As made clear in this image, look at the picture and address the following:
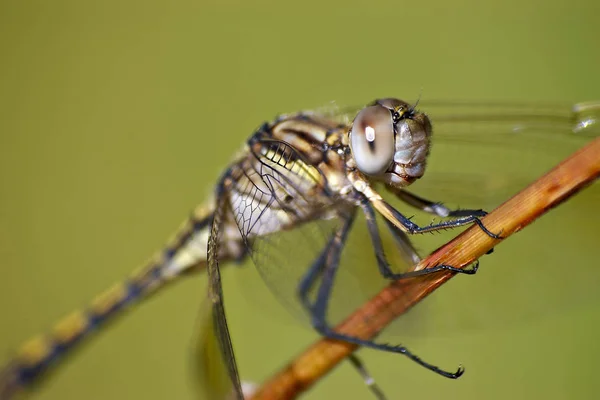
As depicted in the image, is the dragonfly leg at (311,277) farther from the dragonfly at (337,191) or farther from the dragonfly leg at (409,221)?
the dragonfly leg at (409,221)

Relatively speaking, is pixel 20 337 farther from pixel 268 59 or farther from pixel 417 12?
pixel 417 12

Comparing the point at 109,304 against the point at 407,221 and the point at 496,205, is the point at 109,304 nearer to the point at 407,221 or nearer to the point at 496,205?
the point at 407,221

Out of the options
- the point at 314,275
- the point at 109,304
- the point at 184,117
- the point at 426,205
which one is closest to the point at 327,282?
the point at 314,275

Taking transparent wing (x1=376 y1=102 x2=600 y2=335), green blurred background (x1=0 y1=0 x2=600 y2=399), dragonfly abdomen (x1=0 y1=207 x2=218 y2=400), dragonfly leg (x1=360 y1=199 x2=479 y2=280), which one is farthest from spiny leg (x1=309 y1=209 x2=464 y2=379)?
green blurred background (x1=0 y1=0 x2=600 y2=399)

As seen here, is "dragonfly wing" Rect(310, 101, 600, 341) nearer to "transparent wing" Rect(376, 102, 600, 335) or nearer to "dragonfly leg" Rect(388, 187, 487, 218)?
"transparent wing" Rect(376, 102, 600, 335)

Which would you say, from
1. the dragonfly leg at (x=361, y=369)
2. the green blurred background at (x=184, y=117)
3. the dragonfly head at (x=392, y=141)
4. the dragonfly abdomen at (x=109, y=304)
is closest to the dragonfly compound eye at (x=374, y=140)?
the dragonfly head at (x=392, y=141)

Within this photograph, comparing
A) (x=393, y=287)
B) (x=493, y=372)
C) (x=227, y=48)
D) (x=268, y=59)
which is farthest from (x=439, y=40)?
(x=393, y=287)
